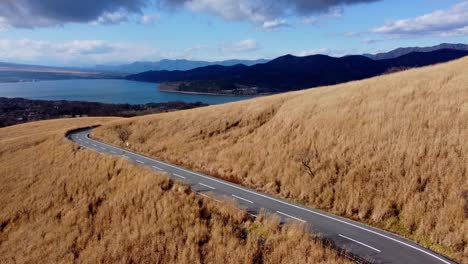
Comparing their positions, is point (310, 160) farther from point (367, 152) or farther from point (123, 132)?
point (123, 132)

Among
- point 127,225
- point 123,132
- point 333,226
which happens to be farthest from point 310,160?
point 123,132

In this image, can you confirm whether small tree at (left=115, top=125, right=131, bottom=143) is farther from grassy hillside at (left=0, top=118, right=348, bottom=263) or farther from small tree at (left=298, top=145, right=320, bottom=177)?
small tree at (left=298, top=145, right=320, bottom=177)

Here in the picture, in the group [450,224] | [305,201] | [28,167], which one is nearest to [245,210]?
[305,201]

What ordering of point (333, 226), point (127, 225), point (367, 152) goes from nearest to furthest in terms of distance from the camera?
point (333, 226) → point (127, 225) → point (367, 152)

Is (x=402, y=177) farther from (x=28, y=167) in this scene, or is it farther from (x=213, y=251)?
(x=28, y=167)

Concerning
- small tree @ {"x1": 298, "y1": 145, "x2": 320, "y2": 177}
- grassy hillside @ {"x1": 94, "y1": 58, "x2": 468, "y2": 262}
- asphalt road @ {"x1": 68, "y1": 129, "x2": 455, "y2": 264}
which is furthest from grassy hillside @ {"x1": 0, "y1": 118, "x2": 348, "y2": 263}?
small tree @ {"x1": 298, "y1": 145, "x2": 320, "y2": 177}

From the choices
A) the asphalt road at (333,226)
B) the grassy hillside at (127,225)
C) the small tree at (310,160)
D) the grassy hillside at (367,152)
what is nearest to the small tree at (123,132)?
the grassy hillside at (367,152)

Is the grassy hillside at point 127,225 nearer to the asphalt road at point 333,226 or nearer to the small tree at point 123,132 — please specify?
the asphalt road at point 333,226
